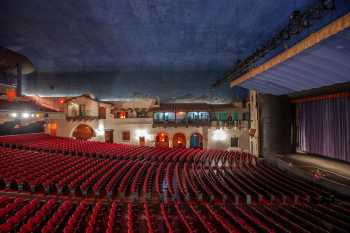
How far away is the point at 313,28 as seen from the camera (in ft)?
27.6

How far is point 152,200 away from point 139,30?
7.86m

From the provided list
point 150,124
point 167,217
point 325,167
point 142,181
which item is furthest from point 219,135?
point 167,217

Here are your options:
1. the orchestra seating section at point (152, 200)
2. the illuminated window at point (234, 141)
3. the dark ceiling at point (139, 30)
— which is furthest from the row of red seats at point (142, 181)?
the illuminated window at point (234, 141)

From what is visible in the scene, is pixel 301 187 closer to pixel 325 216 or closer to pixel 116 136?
pixel 325 216

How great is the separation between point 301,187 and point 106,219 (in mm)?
5957

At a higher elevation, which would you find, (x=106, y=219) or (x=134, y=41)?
(x=134, y=41)

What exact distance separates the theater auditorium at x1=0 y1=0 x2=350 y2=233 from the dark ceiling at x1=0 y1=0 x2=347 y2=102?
8cm

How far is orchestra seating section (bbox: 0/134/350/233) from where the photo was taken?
178 inches

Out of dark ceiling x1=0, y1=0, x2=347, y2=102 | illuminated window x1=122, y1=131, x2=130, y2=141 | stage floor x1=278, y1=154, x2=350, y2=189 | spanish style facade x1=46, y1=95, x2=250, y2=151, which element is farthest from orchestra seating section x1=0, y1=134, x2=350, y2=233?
illuminated window x1=122, y1=131, x2=130, y2=141

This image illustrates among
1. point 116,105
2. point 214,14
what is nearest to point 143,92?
point 116,105

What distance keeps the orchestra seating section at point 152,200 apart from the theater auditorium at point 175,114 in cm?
4

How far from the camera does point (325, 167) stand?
818 cm

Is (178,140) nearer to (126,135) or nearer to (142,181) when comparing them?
(126,135)

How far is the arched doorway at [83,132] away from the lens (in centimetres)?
1816
